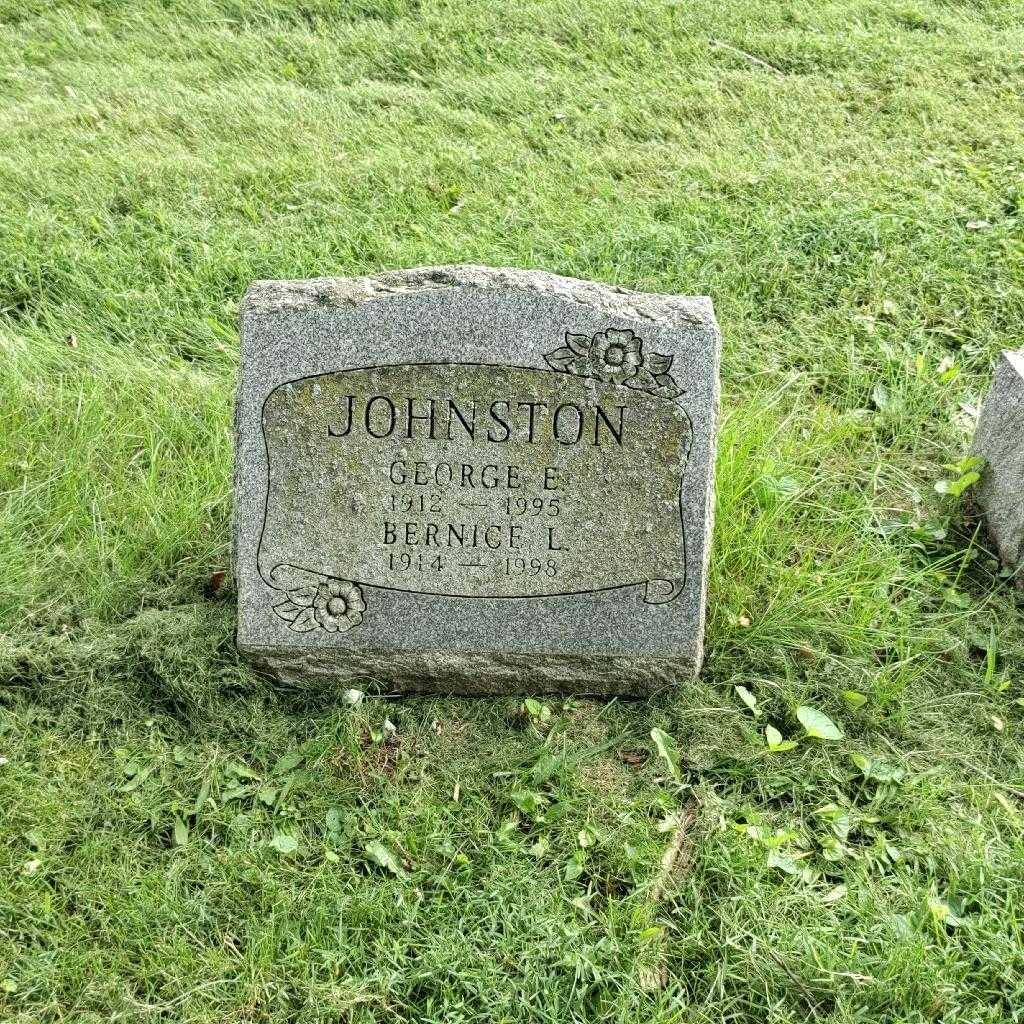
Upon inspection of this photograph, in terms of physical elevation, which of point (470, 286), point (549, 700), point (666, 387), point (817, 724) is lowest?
Answer: point (549, 700)

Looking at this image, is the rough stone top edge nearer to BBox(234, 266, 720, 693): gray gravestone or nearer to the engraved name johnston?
BBox(234, 266, 720, 693): gray gravestone

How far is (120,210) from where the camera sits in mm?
4918

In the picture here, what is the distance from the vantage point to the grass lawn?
2299 millimetres

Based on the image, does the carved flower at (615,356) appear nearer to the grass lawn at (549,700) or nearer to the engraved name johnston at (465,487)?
the engraved name johnston at (465,487)

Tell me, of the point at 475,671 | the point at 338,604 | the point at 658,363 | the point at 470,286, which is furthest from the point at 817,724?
the point at 470,286

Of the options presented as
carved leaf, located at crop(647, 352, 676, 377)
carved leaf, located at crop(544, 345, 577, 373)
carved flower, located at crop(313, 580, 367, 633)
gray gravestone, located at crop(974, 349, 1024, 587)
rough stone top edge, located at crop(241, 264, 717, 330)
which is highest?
rough stone top edge, located at crop(241, 264, 717, 330)

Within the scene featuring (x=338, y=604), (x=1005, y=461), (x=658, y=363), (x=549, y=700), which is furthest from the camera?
(x=1005, y=461)

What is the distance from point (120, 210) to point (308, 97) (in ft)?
4.44

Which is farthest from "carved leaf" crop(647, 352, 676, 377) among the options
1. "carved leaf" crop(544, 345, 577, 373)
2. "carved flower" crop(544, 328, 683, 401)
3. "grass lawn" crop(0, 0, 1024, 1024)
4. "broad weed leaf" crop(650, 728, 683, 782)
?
"broad weed leaf" crop(650, 728, 683, 782)

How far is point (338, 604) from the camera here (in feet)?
9.11

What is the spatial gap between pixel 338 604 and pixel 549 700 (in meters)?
0.59

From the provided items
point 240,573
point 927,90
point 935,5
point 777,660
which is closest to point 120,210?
point 240,573

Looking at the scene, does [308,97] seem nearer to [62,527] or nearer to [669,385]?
[62,527]

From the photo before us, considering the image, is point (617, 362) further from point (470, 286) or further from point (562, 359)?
point (470, 286)
